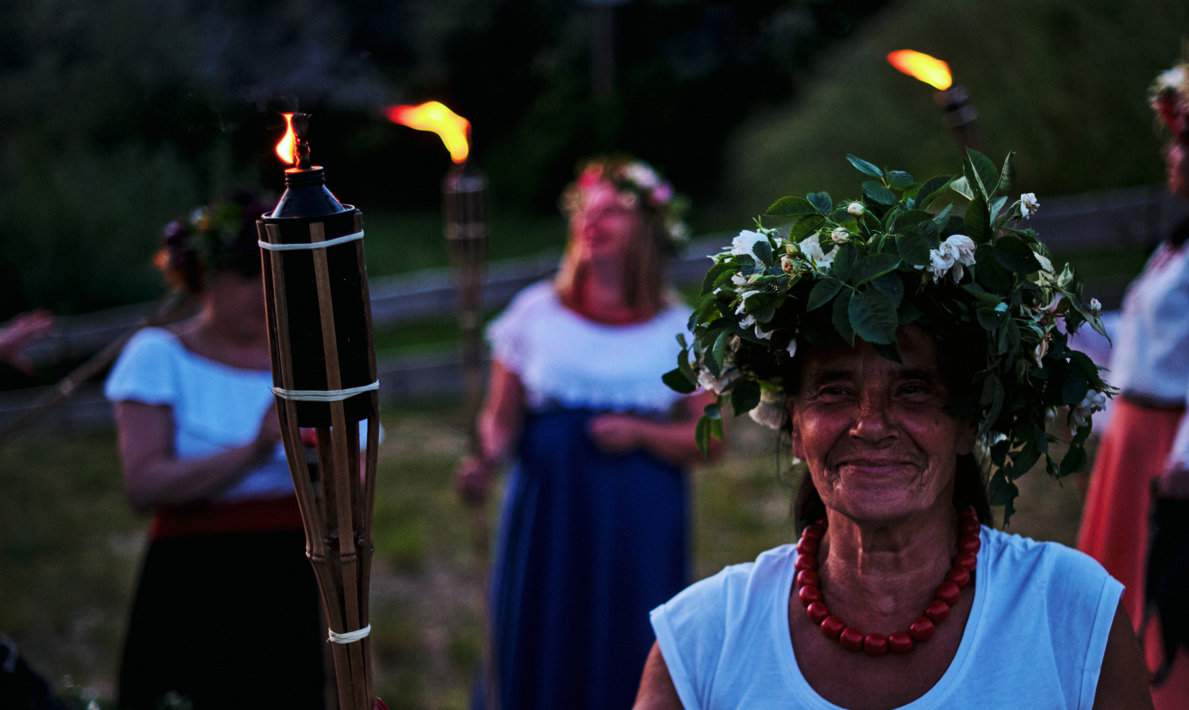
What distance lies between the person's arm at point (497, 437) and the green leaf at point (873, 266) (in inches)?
113

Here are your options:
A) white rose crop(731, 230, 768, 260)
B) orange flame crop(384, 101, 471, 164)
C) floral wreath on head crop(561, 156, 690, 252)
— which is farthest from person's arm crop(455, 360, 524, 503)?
white rose crop(731, 230, 768, 260)

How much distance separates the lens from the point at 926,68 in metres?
3.17

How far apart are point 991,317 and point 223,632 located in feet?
8.41

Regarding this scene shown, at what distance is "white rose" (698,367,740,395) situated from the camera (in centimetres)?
236

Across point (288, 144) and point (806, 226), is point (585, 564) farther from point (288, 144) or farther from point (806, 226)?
point (288, 144)

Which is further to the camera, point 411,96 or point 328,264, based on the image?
point 411,96

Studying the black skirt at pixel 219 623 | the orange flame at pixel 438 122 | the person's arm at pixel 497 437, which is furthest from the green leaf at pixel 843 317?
the person's arm at pixel 497 437

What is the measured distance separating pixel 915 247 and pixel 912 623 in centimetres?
65

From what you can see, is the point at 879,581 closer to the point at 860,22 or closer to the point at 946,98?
the point at 946,98

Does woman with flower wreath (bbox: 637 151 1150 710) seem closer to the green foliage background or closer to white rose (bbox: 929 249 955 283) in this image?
white rose (bbox: 929 249 955 283)

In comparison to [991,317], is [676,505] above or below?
below

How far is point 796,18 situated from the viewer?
12.2m

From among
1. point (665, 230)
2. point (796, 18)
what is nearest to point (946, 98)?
point (665, 230)

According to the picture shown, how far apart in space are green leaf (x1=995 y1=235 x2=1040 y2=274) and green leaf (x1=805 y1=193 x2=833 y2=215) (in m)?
0.29
